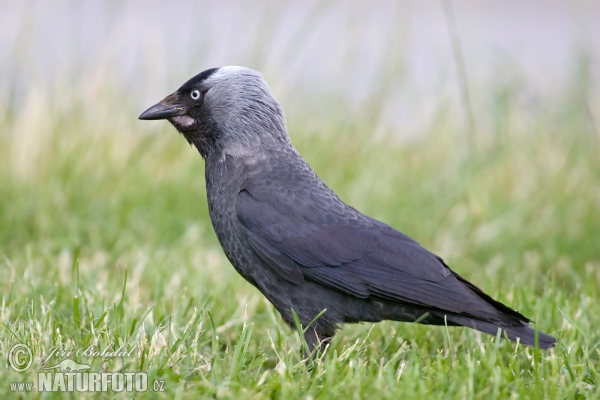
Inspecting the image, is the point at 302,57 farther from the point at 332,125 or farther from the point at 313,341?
the point at 313,341

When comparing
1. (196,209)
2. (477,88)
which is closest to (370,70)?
(477,88)

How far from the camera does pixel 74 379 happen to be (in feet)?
9.23

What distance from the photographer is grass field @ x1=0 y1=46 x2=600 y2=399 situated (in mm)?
3082

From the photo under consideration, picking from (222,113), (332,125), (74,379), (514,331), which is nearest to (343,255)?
(514,331)

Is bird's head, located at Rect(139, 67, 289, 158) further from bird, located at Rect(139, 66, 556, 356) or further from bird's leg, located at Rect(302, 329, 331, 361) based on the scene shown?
bird's leg, located at Rect(302, 329, 331, 361)

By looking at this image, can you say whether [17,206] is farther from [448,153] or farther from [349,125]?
[448,153]

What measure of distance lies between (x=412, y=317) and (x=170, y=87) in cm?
397

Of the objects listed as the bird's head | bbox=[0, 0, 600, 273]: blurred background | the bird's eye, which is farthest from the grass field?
the bird's eye

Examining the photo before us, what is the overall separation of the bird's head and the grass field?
0.80 metres

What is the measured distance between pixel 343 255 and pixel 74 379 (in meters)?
1.30

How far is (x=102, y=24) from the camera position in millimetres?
7047

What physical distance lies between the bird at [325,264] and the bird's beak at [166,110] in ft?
1.35

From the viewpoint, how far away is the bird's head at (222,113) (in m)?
3.97

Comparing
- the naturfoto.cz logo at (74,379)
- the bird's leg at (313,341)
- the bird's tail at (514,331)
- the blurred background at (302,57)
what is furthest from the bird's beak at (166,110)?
the blurred background at (302,57)
